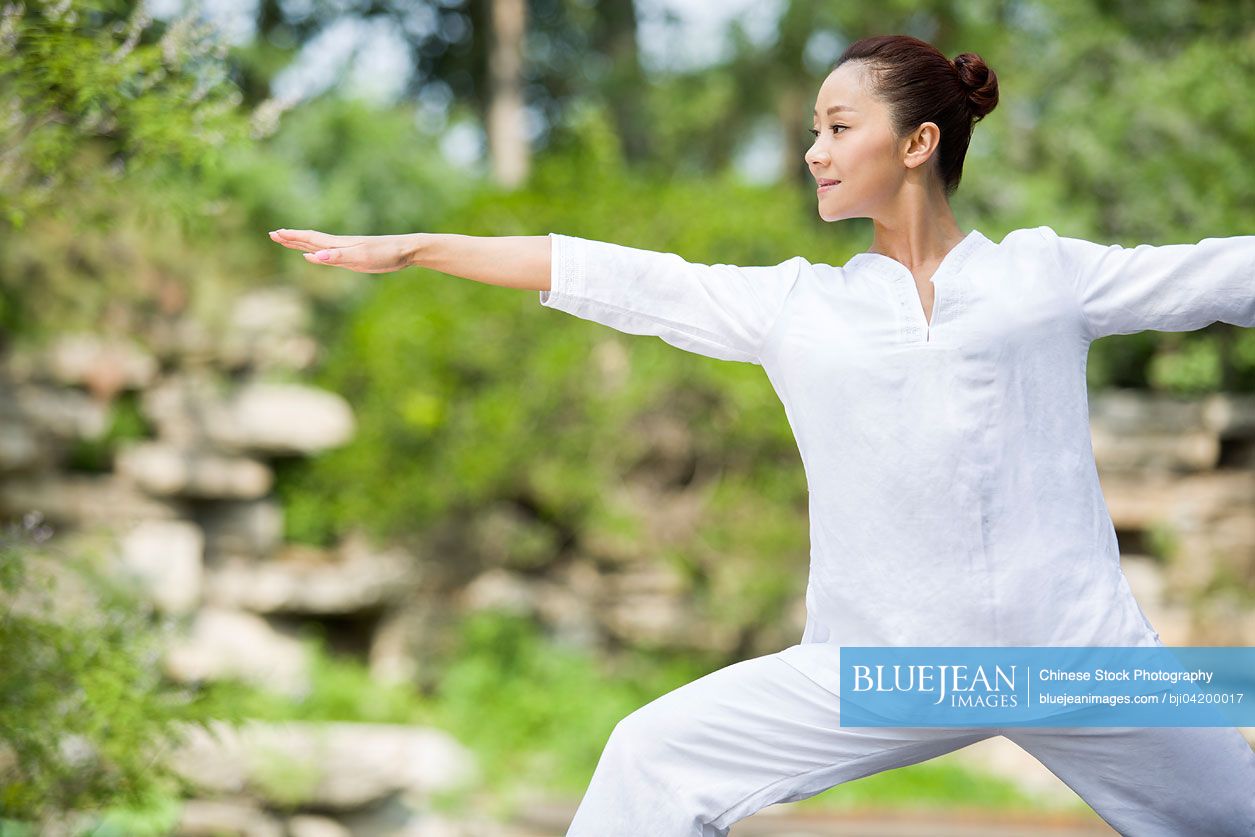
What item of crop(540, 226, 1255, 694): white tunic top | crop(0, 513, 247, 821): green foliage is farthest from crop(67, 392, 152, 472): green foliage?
crop(540, 226, 1255, 694): white tunic top

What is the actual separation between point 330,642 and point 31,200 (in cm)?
607

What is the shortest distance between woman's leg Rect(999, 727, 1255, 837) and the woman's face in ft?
2.63

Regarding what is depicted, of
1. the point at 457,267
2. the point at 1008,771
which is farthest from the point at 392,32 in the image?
the point at 457,267

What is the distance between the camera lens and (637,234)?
8.39 m

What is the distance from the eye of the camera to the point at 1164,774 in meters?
1.81

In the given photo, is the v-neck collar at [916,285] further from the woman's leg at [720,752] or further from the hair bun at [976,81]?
the woman's leg at [720,752]

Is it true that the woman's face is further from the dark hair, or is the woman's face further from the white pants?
the white pants

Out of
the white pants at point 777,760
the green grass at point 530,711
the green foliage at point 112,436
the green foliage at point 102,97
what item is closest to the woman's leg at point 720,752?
the white pants at point 777,760

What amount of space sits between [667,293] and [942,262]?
0.40 m

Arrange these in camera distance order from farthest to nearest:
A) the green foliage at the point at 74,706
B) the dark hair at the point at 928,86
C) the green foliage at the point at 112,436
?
the green foliage at the point at 112,436 → the green foliage at the point at 74,706 → the dark hair at the point at 928,86

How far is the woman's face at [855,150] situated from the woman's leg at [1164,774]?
2.63 feet

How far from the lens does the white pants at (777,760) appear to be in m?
1.80

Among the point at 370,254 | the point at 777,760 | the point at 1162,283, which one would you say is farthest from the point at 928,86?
the point at 777,760

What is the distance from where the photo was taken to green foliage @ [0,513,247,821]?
3.36 metres
